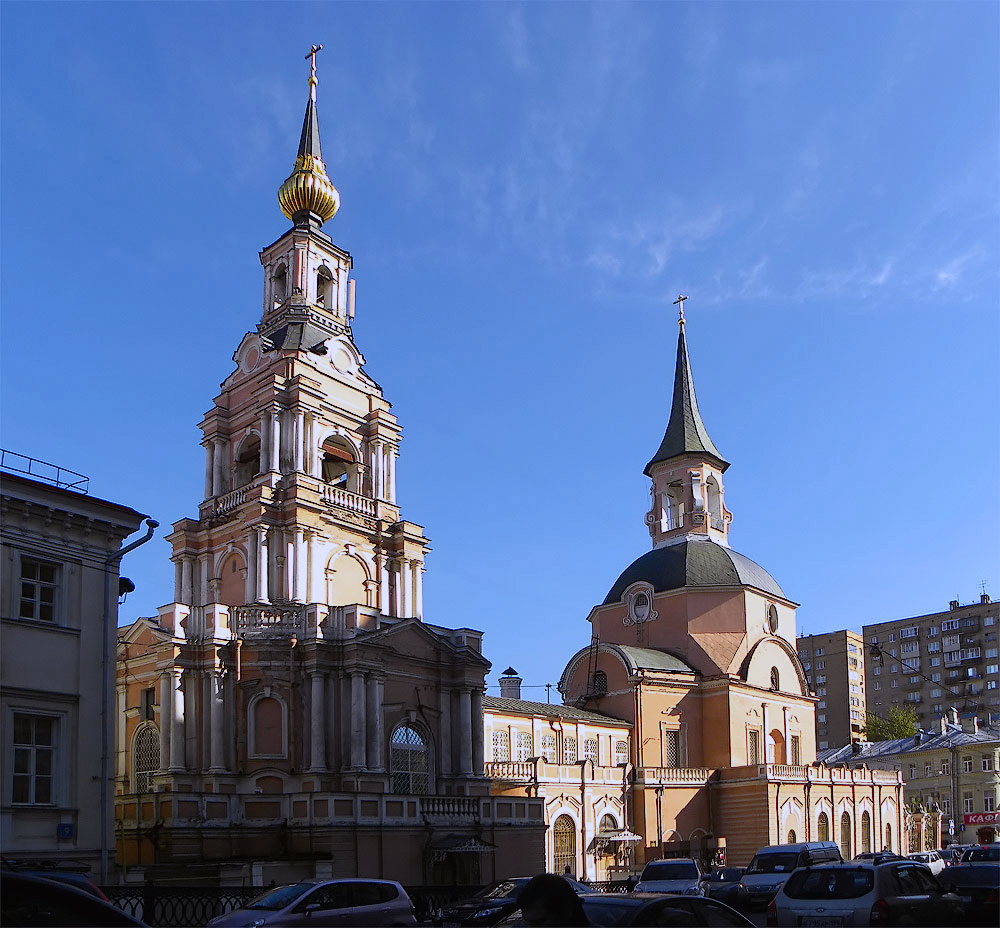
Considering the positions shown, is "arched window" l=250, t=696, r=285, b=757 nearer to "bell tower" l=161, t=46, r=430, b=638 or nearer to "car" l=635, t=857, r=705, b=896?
"bell tower" l=161, t=46, r=430, b=638

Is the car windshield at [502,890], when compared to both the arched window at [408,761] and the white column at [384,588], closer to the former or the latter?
the arched window at [408,761]

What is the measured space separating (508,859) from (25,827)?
1787cm

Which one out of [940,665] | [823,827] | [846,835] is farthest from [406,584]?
[940,665]

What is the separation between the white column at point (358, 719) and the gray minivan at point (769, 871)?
12147 millimetres

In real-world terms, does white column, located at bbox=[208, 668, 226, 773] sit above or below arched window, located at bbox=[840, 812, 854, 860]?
above

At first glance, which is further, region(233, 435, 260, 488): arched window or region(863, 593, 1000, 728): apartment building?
region(863, 593, 1000, 728): apartment building

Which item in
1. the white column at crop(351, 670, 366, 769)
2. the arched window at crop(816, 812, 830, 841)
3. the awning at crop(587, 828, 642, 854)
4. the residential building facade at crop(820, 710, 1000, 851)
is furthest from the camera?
the residential building facade at crop(820, 710, 1000, 851)

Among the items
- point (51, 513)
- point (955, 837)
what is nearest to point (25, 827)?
point (51, 513)

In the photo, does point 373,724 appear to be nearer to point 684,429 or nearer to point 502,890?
point 502,890

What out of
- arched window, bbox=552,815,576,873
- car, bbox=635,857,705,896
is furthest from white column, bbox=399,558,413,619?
car, bbox=635,857,705,896

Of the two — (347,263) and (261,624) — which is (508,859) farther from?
(347,263)

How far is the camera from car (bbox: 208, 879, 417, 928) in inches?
683

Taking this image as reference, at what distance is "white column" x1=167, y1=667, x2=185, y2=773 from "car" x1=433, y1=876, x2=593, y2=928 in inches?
431

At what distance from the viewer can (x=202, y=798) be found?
104 ft
